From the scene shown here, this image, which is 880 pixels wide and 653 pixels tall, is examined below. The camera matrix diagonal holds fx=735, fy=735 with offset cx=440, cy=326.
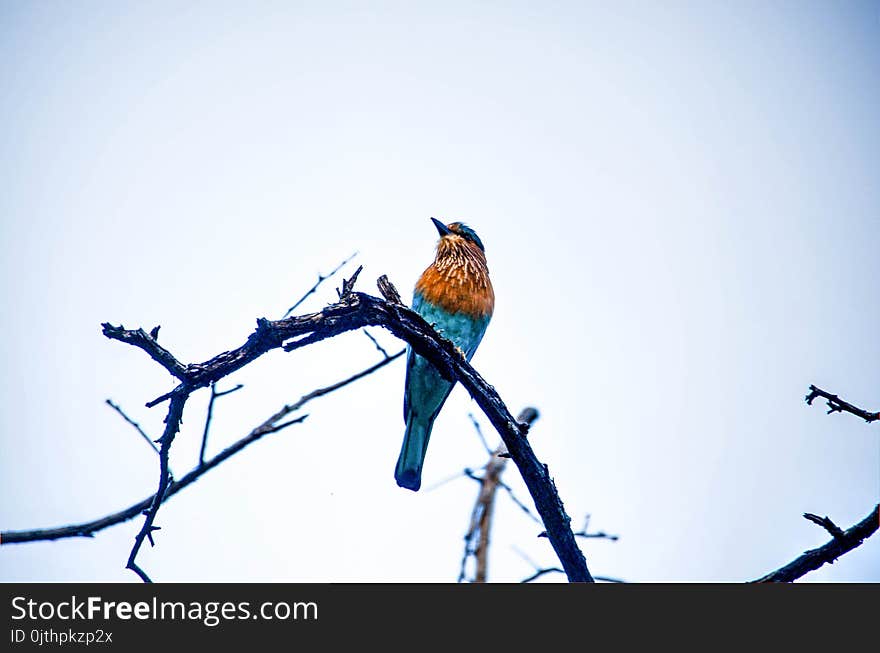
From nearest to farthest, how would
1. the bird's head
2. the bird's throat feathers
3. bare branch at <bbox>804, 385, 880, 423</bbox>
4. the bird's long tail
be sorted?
1. bare branch at <bbox>804, 385, 880, 423</bbox>
2. the bird's long tail
3. the bird's throat feathers
4. the bird's head

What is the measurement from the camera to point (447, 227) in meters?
7.40

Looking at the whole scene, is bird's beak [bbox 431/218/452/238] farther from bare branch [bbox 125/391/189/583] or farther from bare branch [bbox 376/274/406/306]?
bare branch [bbox 125/391/189/583]

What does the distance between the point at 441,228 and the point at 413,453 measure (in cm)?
241

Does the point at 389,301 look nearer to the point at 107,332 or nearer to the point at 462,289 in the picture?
the point at 107,332

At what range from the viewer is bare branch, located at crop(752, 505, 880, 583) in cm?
330

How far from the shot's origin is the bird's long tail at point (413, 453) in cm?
598

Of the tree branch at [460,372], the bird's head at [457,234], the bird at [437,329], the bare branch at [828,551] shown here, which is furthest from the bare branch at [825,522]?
the bird's head at [457,234]

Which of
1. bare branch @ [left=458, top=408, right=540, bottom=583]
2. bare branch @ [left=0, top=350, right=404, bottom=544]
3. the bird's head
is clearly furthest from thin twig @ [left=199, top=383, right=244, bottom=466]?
the bird's head

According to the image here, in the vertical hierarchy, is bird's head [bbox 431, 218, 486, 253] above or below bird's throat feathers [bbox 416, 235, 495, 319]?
above

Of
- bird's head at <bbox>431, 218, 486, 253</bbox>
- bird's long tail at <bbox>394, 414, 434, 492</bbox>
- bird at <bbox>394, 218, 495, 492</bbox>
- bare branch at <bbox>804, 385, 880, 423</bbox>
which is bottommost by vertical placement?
bare branch at <bbox>804, 385, 880, 423</bbox>

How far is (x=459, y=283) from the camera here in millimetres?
6309

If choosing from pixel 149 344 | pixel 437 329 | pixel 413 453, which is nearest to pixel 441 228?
pixel 437 329
